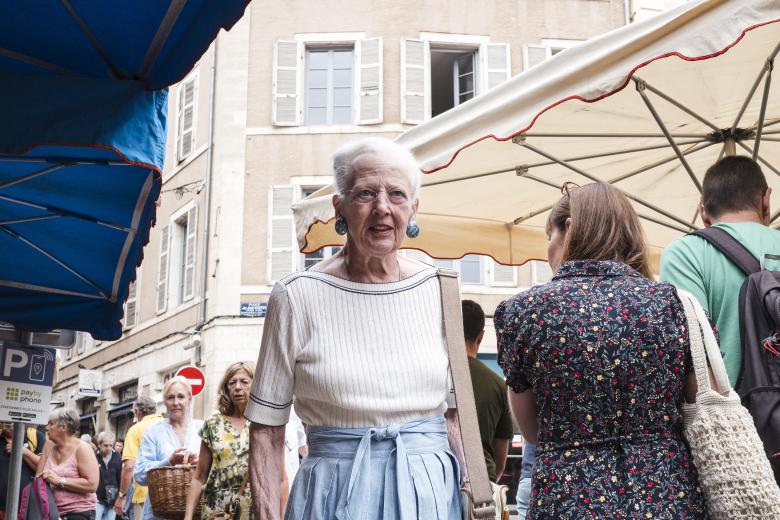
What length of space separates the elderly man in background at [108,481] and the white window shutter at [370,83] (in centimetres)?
872

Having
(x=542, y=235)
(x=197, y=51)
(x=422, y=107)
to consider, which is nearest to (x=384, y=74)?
(x=422, y=107)

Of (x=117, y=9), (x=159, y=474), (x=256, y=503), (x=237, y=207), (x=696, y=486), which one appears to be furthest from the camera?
(x=237, y=207)

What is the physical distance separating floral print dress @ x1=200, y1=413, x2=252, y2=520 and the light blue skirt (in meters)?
2.57

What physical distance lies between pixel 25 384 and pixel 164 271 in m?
16.5

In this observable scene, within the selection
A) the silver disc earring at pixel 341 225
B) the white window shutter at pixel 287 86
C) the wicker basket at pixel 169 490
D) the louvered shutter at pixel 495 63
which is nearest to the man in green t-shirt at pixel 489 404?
the wicker basket at pixel 169 490

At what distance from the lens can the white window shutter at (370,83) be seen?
20.2m

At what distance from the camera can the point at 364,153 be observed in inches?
119

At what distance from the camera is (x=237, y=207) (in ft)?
65.6

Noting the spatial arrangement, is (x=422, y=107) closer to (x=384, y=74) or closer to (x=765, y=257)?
(x=384, y=74)

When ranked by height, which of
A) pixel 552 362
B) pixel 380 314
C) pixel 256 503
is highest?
pixel 380 314

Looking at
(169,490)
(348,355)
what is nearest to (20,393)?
(169,490)

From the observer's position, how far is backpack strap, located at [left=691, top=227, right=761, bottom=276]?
326 centimetres

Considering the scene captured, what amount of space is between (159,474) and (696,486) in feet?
12.9

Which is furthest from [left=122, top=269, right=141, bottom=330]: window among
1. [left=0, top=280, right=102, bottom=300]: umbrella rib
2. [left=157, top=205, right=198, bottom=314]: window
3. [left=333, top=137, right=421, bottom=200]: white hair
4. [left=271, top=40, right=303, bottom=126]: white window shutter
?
[left=333, top=137, right=421, bottom=200]: white hair
